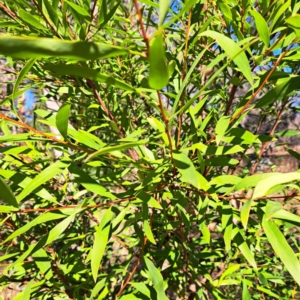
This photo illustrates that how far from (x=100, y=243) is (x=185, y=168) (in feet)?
0.68

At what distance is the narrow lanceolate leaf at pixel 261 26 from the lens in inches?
17.1

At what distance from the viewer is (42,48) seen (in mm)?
220

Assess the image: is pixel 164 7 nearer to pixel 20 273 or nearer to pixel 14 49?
pixel 14 49

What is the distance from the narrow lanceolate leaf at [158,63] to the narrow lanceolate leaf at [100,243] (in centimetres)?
33

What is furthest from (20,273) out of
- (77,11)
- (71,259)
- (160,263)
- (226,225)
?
(77,11)

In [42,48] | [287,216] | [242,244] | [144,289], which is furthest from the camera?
[144,289]

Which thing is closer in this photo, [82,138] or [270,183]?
[270,183]

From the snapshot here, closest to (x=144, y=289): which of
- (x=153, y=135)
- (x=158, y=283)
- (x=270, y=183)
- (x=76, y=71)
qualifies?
(x=158, y=283)

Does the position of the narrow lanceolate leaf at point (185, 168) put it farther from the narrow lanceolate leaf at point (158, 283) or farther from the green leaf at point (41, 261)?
the green leaf at point (41, 261)

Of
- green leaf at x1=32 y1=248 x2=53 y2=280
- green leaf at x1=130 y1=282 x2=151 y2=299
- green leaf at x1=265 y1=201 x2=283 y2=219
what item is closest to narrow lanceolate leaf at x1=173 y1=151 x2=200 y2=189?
green leaf at x1=265 y1=201 x2=283 y2=219

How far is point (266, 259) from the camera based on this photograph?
1048 millimetres

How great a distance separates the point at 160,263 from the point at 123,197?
0.47 meters

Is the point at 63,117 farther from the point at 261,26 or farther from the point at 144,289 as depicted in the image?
the point at 144,289

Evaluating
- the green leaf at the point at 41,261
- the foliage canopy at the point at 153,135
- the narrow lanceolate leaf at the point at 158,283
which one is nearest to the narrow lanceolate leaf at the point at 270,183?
the foliage canopy at the point at 153,135
